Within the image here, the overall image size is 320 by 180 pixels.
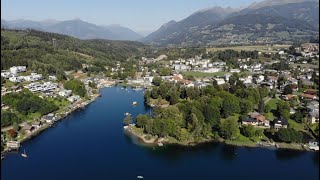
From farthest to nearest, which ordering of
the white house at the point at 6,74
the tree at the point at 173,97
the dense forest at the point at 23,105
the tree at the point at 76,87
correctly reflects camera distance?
the white house at the point at 6,74
the tree at the point at 76,87
the tree at the point at 173,97
the dense forest at the point at 23,105

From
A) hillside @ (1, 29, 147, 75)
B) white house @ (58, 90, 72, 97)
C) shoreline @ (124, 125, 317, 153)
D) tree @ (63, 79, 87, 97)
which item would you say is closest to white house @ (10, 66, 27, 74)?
hillside @ (1, 29, 147, 75)

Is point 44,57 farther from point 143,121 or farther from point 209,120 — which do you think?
point 209,120

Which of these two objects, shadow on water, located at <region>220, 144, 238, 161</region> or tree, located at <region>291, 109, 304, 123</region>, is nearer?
shadow on water, located at <region>220, 144, 238, 161</region>

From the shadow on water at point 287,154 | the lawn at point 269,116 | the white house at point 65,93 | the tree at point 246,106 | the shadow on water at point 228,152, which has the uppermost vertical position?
the tree at point 246,106

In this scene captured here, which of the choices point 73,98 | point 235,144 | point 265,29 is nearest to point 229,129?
point 235,144

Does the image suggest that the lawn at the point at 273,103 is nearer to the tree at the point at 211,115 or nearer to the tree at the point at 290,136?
the tree at the point at 211,115

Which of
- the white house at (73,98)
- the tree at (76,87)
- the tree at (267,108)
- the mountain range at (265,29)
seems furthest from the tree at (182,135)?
the mountain range at (265,29)

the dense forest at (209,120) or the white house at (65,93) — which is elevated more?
the dense forest at (209,120)

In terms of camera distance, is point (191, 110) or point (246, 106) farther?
point (246, 106)

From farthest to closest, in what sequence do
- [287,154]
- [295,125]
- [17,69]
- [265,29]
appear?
[265,29]
[17,69]
[295,125]
[287,154]

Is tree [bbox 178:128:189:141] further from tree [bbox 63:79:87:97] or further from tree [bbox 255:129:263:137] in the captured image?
tree [bbox 63:79:87:97]

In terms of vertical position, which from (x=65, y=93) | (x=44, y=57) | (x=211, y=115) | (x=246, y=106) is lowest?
(x=65, y=93)
